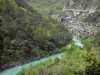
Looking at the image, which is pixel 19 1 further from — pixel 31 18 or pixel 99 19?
pixel 99 19

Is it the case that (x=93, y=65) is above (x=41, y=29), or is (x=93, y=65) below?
above

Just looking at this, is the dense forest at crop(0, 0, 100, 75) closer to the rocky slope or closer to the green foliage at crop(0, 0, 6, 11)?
the green foliage at crop(0, 0, 6, 11)

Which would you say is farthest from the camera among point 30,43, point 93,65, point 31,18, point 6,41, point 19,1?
point 19,1

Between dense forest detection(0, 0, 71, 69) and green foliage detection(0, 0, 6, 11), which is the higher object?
green foliage detection(0, 0, 6, 11)

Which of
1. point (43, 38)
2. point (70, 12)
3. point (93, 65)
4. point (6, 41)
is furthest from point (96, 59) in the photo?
point (70, 12)

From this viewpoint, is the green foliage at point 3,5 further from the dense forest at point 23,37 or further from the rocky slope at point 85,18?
the rocky slope at point 85,18

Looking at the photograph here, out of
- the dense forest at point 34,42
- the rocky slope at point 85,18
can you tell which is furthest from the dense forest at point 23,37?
the rocky slope at point 85,18

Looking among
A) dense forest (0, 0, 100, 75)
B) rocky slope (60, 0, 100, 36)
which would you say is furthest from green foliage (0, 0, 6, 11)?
rocky slope (60, 0, 100, 36)

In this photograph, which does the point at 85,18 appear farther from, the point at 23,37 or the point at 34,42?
the point at 23,37

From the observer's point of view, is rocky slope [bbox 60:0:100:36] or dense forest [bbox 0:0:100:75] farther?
rocky slope [bbox 60:0:100:36]
